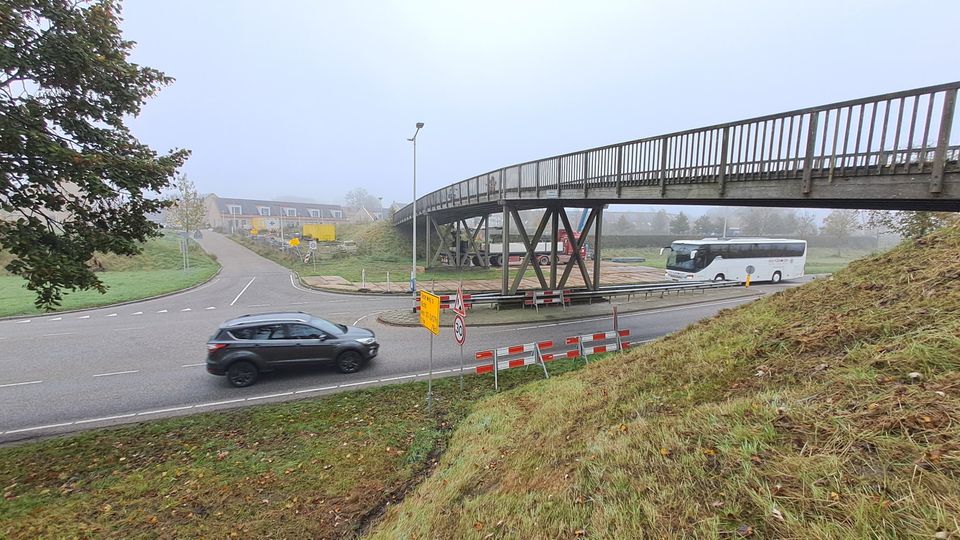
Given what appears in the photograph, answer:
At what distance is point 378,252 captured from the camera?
1613 inches

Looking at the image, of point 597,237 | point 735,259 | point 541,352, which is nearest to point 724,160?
point 541,352

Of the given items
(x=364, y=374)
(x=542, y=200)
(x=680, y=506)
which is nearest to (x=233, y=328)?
(x=364, y=374)

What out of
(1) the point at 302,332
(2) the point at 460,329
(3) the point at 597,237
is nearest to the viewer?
(2) the point at 460,329

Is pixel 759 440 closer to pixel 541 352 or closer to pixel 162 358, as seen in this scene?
pixel 541 352

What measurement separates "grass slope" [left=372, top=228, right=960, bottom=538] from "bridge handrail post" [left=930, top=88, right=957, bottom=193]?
39.4 inches

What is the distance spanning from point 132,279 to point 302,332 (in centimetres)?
2558

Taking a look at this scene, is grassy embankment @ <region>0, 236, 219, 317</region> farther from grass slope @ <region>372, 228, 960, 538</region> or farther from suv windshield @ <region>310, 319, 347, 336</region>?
grass slope @ <region>372, 228, 960, 538</region>

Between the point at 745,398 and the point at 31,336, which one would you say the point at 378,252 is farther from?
the point at 745,398

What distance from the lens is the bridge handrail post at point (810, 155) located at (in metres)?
7.06

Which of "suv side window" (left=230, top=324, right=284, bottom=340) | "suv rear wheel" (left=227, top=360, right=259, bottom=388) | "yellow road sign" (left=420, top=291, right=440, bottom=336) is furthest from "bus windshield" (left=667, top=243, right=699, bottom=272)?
"suv rear wheel" (left=227, top=360, right=259, bottom=388)

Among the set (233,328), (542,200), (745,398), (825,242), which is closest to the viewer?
(745,398)

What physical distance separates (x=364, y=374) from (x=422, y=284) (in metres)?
16.3

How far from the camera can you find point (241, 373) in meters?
8.95

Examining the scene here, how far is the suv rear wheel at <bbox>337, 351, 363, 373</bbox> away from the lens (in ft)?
31.8
